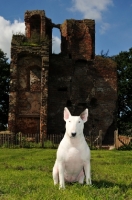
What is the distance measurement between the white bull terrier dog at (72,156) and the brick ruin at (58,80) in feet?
58.3

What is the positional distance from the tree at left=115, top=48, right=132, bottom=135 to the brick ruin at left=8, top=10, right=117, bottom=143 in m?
6.15

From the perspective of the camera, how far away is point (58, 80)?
27.9 metres

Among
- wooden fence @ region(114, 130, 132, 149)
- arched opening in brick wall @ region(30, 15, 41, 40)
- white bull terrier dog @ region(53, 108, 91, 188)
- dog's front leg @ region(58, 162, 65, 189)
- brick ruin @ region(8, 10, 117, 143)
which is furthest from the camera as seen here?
arched opening in brick wall @ region(30, 15, 41, 40)

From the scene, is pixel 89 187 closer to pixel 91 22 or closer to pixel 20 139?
pixel 20 139

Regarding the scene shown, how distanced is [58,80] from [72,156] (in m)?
22.1

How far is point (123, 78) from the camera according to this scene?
116ft

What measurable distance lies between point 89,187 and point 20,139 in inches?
615

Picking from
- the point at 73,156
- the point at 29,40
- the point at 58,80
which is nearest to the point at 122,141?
the point at 58,80

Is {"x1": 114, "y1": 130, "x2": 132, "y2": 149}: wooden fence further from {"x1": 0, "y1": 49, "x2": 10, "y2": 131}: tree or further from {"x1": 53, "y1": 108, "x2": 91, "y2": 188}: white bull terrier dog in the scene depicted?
{"x1": 53, "y1": 108, "x2": 91, "y2": 188}: white bull terrier dog

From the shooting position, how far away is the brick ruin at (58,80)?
2467 cm

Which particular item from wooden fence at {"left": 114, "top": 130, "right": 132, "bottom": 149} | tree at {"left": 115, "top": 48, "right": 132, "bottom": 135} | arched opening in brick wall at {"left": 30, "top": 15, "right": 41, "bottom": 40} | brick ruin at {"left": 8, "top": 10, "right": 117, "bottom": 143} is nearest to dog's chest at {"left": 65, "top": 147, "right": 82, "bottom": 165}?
wooden fence at {"left": 114, "top": 130, "right": 132, "bottom": 149}

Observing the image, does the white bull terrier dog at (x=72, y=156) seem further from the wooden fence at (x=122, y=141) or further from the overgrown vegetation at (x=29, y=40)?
the overgrown vegetation at (x=29, y=40)

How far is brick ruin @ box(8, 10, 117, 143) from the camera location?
80.9 feet

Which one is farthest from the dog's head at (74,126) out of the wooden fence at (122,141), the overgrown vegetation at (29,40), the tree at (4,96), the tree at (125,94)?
the tree at (125,94)
